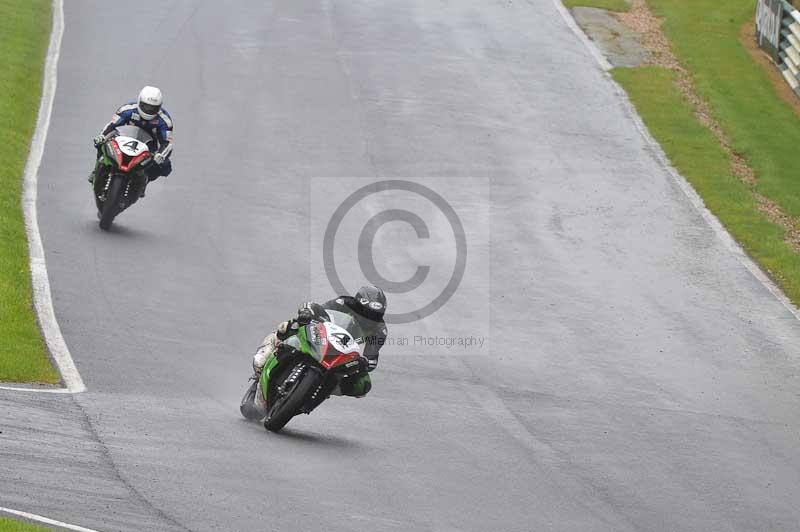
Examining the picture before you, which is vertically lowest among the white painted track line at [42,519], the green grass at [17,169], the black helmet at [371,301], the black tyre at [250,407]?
the green grass at [17,169]

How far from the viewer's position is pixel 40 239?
64.3 feet

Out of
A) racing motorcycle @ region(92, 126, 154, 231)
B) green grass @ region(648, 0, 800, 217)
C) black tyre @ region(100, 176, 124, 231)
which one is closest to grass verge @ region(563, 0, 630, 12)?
green grass @ region(648, 0, 800, 217)

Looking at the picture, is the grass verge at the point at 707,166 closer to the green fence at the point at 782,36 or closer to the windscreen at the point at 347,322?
the green fence at the point at 782,36

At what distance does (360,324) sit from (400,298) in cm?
683

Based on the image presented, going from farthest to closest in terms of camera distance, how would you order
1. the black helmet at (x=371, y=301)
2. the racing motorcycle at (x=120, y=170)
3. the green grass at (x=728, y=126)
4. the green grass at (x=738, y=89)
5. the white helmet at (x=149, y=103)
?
the green grass at (x=738, y=89) < the green grass at (x=728, y=126) < the white helmet at (x=149, y=103) < the racing motorcycle at (x=120, y=170) < the black helmet at (x=371, y=301)

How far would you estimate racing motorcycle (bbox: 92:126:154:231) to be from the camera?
20.1 meters

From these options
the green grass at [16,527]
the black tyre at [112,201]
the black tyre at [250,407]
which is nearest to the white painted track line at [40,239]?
the black tyre at [112,201]

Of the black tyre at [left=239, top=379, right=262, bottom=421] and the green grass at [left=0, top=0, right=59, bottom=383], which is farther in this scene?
the green grass at [left=0, top=0, right=59, bottom=383]

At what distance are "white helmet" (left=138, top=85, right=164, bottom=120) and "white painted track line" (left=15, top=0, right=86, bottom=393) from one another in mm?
2522

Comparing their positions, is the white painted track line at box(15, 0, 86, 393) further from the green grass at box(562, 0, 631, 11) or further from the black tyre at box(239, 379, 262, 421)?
the green grass at box(562, 0, 631, 11)

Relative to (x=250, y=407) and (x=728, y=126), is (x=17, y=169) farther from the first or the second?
(x=728, y=126)

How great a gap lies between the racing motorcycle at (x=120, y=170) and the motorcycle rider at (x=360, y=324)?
8088 mm

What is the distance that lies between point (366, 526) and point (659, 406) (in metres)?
6.46

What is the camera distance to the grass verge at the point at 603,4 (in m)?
39.2
